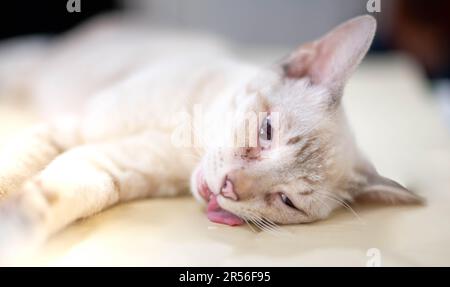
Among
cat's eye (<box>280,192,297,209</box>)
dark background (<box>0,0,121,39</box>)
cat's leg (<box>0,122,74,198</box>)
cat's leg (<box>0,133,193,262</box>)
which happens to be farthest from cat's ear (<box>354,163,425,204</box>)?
dark background (<box>0,0,121,39</box>)

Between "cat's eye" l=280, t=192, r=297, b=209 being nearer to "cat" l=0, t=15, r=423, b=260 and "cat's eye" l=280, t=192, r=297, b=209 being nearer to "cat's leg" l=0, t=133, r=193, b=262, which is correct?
"cat" l=0, t=15, r=423, b=260

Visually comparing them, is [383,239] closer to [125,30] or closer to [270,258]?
[270,258]

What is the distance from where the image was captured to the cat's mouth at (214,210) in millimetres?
1302

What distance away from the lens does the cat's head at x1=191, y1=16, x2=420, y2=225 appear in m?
1.29

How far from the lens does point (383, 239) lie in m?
1.23

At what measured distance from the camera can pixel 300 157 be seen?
1.33 metres

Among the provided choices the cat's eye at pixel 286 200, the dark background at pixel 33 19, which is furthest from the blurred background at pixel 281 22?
the cat's eye at pixel 286 200

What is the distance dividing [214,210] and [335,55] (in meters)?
0.58

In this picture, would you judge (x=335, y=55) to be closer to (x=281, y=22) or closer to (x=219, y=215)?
(x=219, y=215)

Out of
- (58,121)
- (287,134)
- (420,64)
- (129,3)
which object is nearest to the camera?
(287,134)

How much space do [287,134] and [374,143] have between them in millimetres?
728

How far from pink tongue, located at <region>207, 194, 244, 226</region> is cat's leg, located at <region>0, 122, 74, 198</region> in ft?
1.57

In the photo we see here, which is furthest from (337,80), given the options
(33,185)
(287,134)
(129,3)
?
(129,3)
